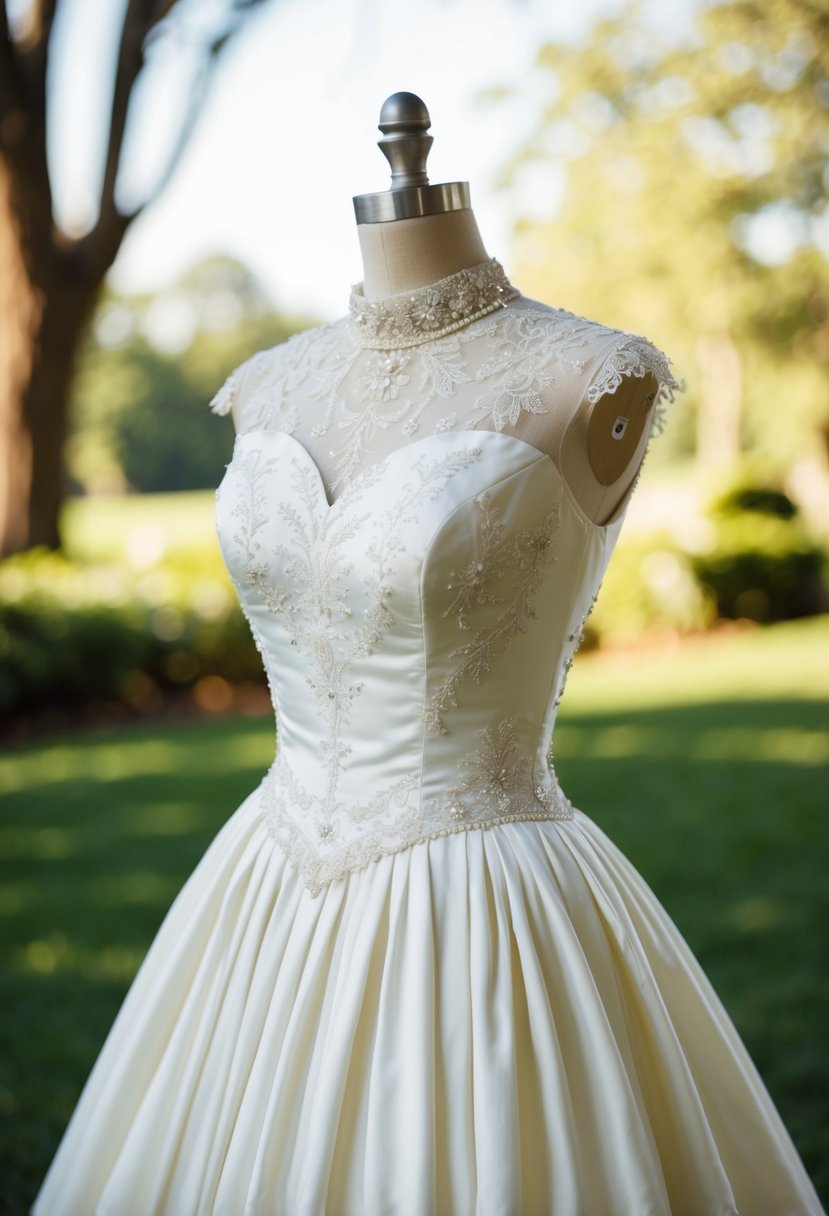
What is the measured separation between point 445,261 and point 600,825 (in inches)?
177

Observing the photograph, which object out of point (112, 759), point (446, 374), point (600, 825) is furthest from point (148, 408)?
point (446, 374)

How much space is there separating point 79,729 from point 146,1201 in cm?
663

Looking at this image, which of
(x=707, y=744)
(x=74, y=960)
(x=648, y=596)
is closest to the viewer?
(x=74, y=960)

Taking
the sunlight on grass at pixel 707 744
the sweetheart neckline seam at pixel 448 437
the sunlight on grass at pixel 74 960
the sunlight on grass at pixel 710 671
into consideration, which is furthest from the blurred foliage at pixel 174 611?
the sweetheart neckline seam at pixel 448 437

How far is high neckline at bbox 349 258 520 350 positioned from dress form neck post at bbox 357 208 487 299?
0.02 meters

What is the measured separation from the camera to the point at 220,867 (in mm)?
1916

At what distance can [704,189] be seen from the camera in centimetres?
1338

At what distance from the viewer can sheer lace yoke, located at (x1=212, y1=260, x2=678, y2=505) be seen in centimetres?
166

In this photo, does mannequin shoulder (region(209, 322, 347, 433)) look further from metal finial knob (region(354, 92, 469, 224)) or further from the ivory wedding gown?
metal finial knob (region(354, 92, 469, 224))

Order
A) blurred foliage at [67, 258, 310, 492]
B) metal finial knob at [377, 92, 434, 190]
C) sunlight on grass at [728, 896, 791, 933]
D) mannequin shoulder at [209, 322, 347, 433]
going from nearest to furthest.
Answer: metal finial knob at [377, 92, 434, 190], mannequin shoulder at [209, 322, 347, 433], sunlight on grass at [728, 896, 791, 933], blurred foliage at [67, 258, 310, 492]

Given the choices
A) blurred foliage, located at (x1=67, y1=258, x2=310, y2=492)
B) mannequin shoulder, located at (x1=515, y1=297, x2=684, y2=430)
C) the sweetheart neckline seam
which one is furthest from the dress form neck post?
blurred foliage, located at (x1=67, y1=258, x2=310, y2=492)

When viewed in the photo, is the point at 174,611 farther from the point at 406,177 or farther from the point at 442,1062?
the point at 442,1062

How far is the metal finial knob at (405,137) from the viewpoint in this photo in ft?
5.68

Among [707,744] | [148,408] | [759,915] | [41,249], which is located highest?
[41,249]
